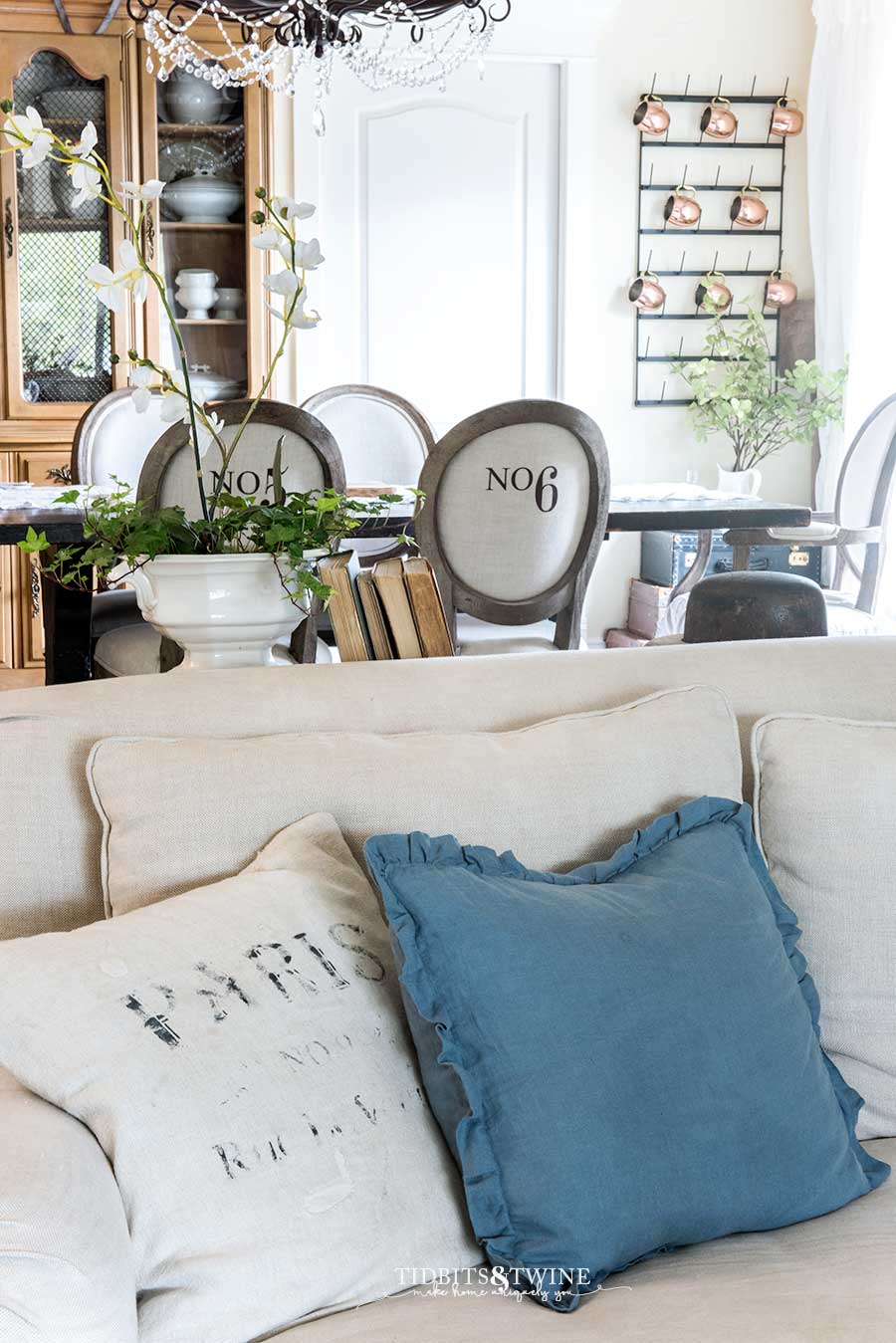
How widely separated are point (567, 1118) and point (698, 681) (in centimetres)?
59

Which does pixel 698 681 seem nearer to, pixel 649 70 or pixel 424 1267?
pixel 424 1267

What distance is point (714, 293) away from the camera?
4957 mm

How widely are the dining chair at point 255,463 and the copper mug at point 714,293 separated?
2.88 m

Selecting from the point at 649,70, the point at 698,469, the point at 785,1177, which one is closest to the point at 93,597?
the point at 785,1177

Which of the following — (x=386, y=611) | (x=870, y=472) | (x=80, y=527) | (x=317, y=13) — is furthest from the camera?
(x=870, y=472)

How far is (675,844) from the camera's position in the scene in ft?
3.70

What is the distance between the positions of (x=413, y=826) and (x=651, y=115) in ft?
14.2

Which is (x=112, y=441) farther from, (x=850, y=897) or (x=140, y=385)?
(x=850, y=897)

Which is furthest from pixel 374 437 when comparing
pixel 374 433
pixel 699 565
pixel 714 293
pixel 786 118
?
pixel 786 118

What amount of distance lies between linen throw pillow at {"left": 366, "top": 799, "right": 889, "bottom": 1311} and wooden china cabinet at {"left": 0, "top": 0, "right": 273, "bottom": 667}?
12.4 feet

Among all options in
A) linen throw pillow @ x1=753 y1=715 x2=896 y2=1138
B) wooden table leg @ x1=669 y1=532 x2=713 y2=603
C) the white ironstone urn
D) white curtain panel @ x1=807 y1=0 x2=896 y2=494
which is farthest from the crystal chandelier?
linen throw pillow @ x1=753 y1=715 x2=896 y2=1138

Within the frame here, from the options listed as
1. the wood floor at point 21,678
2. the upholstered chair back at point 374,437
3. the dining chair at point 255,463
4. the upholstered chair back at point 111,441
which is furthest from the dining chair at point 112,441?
the wood floor at point 21,678

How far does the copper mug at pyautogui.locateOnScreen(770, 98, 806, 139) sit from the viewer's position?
Answer: 489 centimetres

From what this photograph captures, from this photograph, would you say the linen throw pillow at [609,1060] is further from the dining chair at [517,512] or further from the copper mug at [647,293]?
the copper mug at [647,293]
